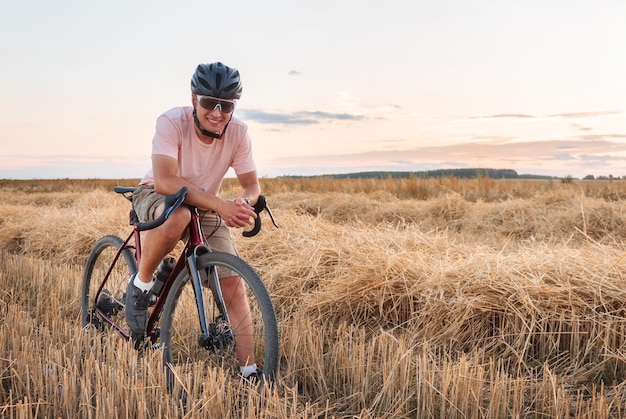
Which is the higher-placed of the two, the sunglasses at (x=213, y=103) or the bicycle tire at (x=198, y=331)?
the sunglasses at (x=213, y=103)

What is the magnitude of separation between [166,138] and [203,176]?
1.09 ft

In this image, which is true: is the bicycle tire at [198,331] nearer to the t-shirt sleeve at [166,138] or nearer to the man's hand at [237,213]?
the man's hand at [237,213]

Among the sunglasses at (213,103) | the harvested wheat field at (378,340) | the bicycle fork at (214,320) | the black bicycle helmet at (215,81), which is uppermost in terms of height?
the black bicycle helmet at (215,81)

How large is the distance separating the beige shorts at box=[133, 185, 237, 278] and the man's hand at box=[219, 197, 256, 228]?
33 centimetres

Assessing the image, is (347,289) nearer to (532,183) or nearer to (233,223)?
(233,223)

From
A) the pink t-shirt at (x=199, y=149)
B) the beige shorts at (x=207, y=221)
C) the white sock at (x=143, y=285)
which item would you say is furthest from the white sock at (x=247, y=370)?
the pink t-shirt at (x=199, y=149)

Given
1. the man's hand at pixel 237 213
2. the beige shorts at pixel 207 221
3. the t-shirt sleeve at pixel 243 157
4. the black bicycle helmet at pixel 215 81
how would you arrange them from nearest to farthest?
the man's hand at pixel 237 213
the black bicycle helmet at pixel 215 81
the beige shorts at pixel 207 221
the t-shirt sleeve at pixel 243 157

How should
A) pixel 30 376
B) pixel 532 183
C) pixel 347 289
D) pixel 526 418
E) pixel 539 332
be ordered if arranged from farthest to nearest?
pixel 532 183
pixel 347 289
pixel 539 332
pixel 30 376
pixel 526 418

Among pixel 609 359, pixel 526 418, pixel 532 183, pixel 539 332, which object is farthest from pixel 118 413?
pixel 532 183

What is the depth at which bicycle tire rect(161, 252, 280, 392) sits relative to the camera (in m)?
2.84

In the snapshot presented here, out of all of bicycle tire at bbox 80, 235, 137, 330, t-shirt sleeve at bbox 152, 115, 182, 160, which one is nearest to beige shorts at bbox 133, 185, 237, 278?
t-shirt sleeve at bbox 152, 115, 182, 160

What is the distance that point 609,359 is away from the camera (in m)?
3.65

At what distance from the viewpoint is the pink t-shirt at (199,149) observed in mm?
3205

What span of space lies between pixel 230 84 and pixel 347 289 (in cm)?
207
